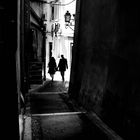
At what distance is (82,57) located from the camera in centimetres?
964

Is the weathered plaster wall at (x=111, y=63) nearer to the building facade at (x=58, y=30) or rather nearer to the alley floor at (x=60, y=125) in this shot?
the alley floor at (x=60, y=125)

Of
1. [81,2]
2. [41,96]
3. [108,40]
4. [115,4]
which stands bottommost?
[41,96]

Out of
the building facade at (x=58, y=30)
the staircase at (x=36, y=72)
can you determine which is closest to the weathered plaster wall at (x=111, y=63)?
the staircase at (x=36, y=72)

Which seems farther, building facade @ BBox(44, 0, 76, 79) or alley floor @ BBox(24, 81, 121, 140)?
building facade @ BBox(44, 0, 76, 79)

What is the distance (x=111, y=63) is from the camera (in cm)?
660

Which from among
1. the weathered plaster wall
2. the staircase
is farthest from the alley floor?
the staircase

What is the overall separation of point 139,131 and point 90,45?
14.8ft

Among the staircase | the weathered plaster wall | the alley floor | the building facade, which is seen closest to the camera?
the weathered plaster wall

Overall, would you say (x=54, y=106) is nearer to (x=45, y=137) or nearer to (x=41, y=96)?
(x=41, y=96)

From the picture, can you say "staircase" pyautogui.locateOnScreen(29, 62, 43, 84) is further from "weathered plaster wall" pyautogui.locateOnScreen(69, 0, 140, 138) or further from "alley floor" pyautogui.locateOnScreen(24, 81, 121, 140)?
"weathered plaster wall" pyautogui.locateOnScreen(69, 0, 140, 138)

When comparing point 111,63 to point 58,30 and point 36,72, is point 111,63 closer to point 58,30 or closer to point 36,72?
point 36,72

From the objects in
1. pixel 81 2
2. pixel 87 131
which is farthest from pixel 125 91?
pixel 81 2

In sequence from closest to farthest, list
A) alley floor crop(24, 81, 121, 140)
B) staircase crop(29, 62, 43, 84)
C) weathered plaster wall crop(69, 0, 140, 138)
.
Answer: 1. weathered plaster wall crop(69, 0, 140, 138)
2. alley floor crop(24, 81, 121, 140)
3. staircase crop(29, 62, 43, 84)

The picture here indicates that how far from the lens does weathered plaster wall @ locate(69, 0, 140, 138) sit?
17.4 ft
